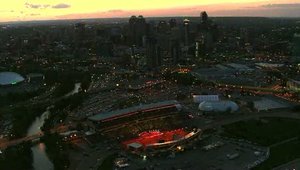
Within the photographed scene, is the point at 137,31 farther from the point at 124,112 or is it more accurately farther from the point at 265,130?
the point at 265,130

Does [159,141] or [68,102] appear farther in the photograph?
[68,102]

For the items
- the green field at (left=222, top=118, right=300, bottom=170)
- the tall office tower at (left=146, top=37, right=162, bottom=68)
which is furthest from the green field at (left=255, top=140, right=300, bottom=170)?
the tall office tower at (left=146, top=37, right=162, bottom=68)

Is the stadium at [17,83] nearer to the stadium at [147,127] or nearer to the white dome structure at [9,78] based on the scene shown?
the white dome structure at [9,78]

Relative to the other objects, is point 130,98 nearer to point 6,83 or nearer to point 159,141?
point 159,141

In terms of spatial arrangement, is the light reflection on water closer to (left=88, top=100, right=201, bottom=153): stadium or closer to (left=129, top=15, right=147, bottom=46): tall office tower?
(left=88, top=100, right=201, bottom=153): stadium

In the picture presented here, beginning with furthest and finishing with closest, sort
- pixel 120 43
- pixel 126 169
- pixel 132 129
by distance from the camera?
1. pixel 120 43
2. pixel 132 129
3. pixel 126 169

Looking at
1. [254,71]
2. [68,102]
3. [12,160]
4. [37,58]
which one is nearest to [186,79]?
[254,71]

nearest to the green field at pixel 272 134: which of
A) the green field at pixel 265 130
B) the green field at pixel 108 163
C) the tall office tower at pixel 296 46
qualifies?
the green field at pixel 265 130
